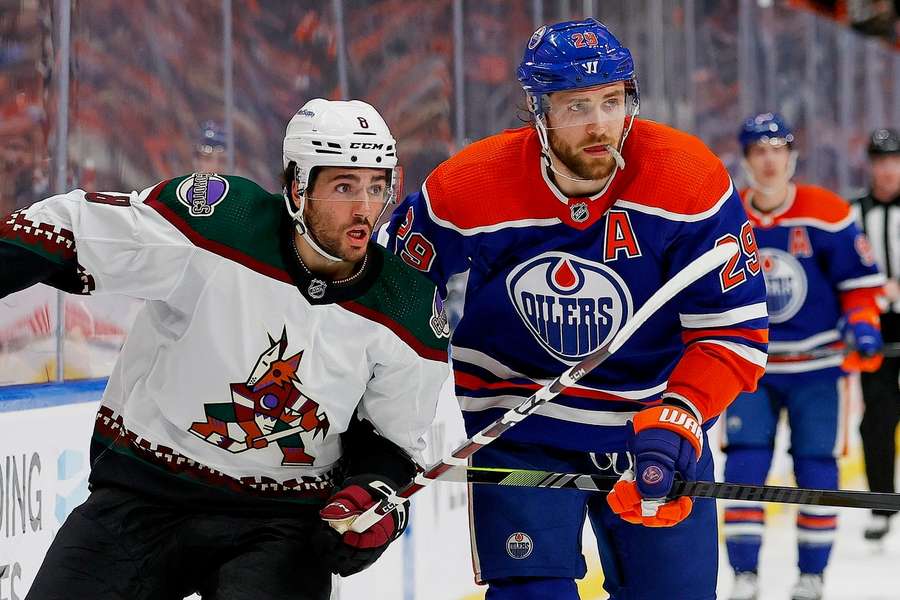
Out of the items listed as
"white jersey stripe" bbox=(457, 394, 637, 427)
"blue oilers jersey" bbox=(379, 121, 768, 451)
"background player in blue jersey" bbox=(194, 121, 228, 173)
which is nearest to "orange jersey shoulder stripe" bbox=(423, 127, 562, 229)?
"blue oilers jersey" bbox=(379, 121, 768, 451)

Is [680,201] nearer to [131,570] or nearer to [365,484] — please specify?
[365,484]

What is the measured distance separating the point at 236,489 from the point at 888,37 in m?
9.45

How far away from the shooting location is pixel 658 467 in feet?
7.07

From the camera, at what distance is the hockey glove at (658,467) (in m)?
2.16

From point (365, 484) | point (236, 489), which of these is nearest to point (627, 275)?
point (365, 484)

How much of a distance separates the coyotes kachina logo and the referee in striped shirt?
350cm

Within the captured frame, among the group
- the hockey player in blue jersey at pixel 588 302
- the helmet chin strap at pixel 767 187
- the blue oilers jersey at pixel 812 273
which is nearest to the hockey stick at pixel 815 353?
the blue oilers jersey at pixel 812 273

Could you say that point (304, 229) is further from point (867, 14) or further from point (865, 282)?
point (867, 14)

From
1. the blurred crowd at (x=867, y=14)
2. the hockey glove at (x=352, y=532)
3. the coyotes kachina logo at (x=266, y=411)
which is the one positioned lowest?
the hockey glove at (x=352, y=532)

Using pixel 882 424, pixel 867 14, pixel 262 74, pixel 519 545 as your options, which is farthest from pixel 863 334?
pixel 867 14

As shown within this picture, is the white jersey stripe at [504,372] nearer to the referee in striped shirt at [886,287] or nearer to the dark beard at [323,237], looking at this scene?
the dark beard at [323,237]

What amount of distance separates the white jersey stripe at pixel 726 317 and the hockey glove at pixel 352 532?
57 centimetres

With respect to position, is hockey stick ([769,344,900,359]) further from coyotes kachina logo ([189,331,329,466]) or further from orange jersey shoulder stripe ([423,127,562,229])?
coyotes kachina logo ([189,331,329,466])

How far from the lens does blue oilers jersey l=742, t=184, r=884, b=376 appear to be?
424 cm
